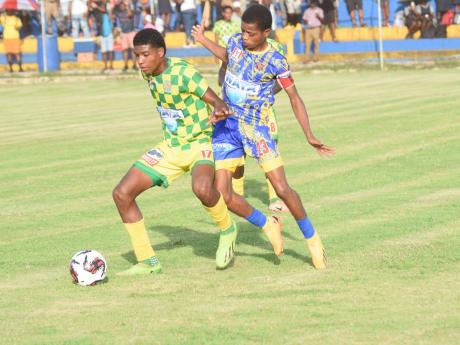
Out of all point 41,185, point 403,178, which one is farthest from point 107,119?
point 403,178

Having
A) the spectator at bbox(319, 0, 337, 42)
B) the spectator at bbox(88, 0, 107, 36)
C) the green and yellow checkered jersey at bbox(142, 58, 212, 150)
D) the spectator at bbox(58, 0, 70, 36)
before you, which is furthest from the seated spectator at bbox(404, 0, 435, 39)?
the green and yellow checkered jersey at bbox(142, 58, 212, 150)

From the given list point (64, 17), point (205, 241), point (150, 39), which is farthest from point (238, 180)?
point (64, 17)

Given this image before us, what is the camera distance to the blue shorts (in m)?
10.5

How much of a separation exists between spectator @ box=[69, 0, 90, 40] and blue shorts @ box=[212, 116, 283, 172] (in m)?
35.3

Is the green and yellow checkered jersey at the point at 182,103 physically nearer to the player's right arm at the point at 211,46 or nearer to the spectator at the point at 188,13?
the player's right arm at the point at 211,46

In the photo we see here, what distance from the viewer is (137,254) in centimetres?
1037

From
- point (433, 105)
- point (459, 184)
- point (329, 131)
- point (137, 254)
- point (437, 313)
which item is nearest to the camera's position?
point (437, 313)

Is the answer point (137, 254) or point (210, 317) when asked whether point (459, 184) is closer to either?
point (137, 254)

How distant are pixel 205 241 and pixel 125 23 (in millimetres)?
30385

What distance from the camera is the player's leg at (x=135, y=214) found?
10234mm

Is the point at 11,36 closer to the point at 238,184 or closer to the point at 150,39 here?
the point at 238,184

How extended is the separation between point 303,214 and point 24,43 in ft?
124

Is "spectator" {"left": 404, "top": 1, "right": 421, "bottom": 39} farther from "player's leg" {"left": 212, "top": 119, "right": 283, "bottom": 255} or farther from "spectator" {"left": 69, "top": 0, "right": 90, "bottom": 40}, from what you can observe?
"player's leg" {"left": 212, "top": 119, "right": 283, "bottom": 255}

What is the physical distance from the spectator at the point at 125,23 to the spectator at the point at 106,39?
38 centimetres
